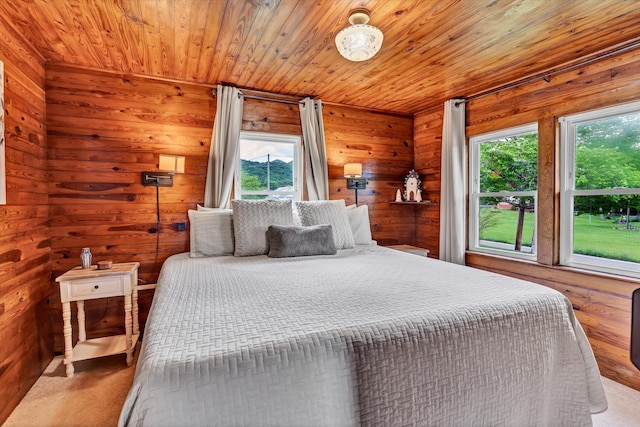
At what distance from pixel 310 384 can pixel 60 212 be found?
2.66 meters

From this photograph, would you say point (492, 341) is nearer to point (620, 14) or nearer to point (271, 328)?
point (271, 328)

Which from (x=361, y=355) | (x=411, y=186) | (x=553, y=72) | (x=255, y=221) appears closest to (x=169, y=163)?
(x=255, y=221)

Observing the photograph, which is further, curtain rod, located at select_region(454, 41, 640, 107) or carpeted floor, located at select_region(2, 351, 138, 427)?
curtain rod, located at select_region(454, 41, 640, 107)

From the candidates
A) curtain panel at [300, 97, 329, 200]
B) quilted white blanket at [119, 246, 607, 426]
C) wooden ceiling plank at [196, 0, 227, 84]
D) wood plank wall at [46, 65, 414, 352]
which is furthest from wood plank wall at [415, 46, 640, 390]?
wooden ceiling plank at [196, 0, 227, 84]

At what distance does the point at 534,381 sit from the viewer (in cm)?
133

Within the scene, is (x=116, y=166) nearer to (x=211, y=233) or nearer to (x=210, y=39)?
(x=211, y=233)

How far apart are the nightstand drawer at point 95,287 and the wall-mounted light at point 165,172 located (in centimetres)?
88

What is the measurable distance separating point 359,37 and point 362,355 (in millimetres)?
1738

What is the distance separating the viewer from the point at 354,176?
3.42 m

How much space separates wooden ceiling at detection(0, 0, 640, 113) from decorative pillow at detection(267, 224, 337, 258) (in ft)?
4.32

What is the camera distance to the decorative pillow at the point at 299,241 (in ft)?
7.79

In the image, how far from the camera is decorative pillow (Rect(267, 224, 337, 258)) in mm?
2375

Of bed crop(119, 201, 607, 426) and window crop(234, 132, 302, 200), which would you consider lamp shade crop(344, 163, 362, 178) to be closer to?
window crop(234, 132, 302, 200)

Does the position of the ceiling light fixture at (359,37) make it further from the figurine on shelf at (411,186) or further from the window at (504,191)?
the figurine on shelf at (411,186)
